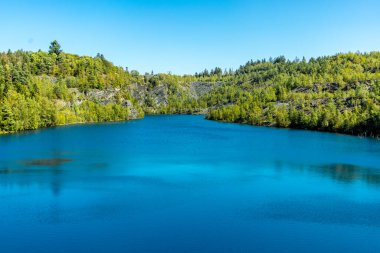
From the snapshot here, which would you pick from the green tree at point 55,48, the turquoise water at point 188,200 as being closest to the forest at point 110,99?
the green tree at point 55,48

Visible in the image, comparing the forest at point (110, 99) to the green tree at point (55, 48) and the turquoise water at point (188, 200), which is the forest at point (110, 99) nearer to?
the green tree at point (55, 48)

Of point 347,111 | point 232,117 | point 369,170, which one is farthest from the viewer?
point 232,117

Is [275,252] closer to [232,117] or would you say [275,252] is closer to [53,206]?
[53,206]

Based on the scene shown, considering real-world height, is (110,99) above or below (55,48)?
below

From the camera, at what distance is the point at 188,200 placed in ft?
140

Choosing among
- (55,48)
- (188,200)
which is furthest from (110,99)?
(188,200)

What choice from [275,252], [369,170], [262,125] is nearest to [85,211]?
[275,252]

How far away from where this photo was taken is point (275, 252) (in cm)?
2914

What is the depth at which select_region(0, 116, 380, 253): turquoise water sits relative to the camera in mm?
31000

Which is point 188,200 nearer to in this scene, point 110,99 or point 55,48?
point 110,99

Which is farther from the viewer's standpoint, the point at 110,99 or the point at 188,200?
the point at 110,99

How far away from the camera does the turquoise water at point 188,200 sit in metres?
31.0

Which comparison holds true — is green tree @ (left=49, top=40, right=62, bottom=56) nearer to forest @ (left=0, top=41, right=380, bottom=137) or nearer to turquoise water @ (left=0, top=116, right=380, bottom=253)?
forest @ (left=0, top=41, right=380, bottom=137)

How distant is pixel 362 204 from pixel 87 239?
2776cm
